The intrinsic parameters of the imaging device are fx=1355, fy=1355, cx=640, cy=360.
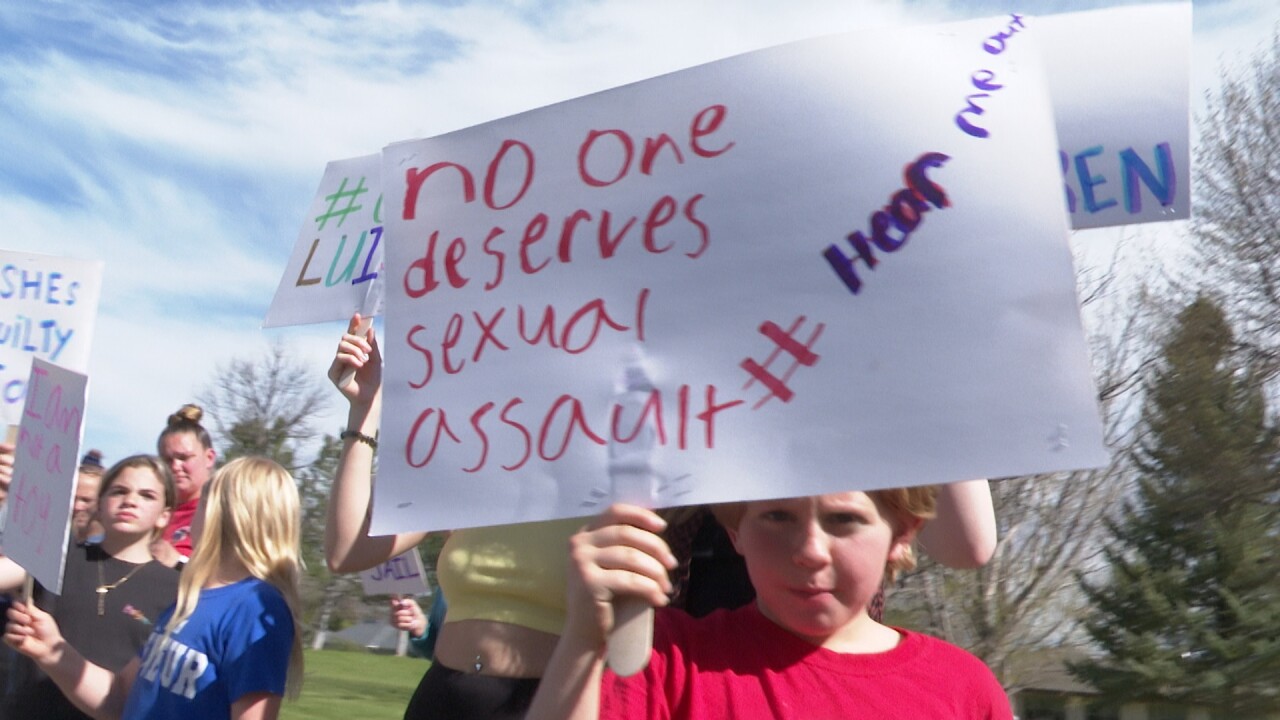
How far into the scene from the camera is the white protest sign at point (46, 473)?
11.9 feet

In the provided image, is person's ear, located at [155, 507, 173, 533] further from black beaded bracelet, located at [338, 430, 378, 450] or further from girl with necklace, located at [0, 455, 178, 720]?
black beaded bracelet, located at [338, 430, 378, 450]

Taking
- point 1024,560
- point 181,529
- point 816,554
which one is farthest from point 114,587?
point 1024,560

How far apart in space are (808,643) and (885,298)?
513 millimetres

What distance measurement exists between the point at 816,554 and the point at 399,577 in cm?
342

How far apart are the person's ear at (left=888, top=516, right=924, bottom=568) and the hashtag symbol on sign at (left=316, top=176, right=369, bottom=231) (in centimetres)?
164

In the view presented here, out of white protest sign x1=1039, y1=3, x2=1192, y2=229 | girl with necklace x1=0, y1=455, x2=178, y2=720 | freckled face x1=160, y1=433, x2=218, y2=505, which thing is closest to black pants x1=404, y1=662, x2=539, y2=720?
white protest sign x1=1039, y1=3, x2=1192, y2=229

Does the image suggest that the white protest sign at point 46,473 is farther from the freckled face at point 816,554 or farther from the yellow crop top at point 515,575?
the freckled face at point 816,554

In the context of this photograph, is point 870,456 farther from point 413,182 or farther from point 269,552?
point 269,552

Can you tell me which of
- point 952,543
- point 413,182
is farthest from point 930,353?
point 413,182

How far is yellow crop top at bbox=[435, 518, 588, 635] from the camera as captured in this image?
244 cm

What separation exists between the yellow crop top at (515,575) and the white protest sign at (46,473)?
1.53 meters

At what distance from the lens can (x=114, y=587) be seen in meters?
4.18

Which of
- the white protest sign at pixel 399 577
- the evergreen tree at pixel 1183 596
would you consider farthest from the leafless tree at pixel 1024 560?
the white protest sign at pixel 399 577

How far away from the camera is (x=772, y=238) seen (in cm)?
174
